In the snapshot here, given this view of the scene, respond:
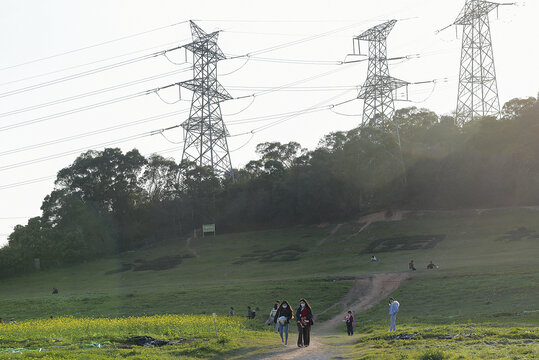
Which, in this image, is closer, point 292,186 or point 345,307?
point 345,307

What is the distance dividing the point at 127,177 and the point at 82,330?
290 feet

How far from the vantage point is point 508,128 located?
9081 cm

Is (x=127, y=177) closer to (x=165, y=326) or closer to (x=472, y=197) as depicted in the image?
(x=472, y=197)

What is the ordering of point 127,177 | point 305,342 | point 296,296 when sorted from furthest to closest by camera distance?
point 127,177 → point 296,296 → point 305,342

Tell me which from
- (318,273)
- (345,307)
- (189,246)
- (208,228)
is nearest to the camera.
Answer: (345,307)

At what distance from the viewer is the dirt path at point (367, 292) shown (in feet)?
139

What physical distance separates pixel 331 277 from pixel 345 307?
13.4 m

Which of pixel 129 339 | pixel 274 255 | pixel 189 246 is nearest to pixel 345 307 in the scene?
pixel 129 339

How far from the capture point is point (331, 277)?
186ft

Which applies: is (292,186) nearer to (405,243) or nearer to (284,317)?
(405,243)

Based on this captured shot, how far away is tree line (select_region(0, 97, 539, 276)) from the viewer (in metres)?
91.1

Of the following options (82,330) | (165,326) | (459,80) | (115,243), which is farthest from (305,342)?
(115,243)

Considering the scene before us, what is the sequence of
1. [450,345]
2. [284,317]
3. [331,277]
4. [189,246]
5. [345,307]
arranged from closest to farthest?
[450,345] → [284,317] → [345,307] → [331,277] → [189,246]

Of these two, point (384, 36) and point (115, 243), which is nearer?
point (384, 36)
